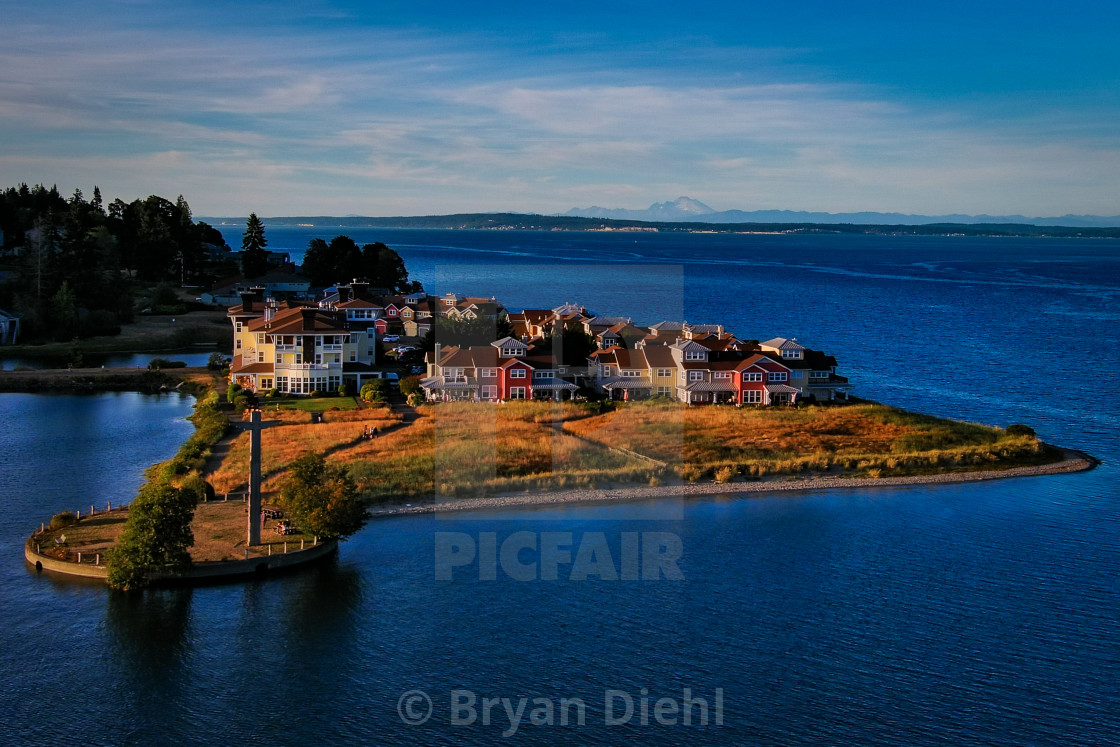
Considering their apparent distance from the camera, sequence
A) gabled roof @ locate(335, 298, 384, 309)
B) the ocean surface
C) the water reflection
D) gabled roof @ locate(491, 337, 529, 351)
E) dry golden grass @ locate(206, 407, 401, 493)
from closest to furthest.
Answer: the ocean surface → the water reflection → dry golden grass @ locate(206, 407, 401, 493) → gabled roof @ locate(491, 337, 529, 351) → gabled roof @ locate(335, 298, 384, 309)

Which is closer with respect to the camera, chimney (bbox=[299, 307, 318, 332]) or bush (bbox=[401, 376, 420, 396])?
bush (bbox=[401, 376, 420, 396])

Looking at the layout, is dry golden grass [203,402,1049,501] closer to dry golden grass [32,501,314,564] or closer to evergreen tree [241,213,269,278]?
dry golden grass [32,501,314,564]

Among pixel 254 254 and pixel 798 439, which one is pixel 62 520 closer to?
pixel 798 439

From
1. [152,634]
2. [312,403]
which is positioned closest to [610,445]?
[312,403]

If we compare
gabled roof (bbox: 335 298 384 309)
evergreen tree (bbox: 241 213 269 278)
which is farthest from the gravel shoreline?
evergreen tree (bbox: 241 213 269 278)

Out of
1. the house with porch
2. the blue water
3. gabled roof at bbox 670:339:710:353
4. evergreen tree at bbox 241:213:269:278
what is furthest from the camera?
evergreen tree at bbox 241:213:269:278

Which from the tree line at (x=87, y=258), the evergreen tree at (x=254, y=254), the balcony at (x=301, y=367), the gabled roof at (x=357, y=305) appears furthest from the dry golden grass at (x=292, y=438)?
the evergreen tree at (x=254, y=254)

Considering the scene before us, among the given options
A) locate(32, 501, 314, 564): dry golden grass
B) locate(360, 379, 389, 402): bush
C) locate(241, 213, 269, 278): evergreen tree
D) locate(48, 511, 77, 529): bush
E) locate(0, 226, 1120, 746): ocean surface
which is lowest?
locate(0, 226, 1120, 746): ocean surface

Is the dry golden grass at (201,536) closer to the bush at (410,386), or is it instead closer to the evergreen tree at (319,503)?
the evergreen tree at (319,503)
